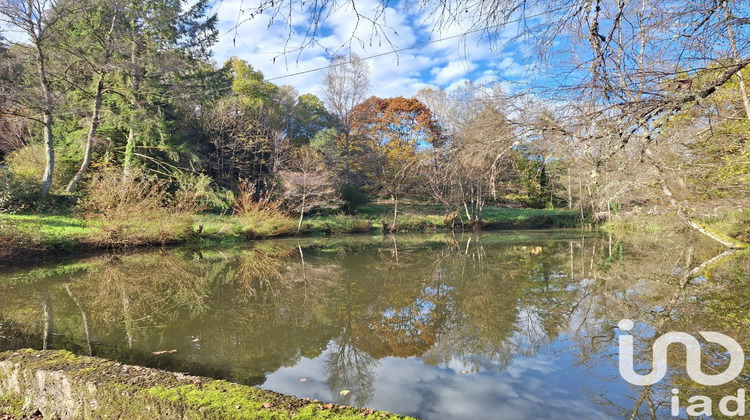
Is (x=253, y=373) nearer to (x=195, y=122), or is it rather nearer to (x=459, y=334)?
(x=459, y=334)

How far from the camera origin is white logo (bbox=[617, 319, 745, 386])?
3.40 metres

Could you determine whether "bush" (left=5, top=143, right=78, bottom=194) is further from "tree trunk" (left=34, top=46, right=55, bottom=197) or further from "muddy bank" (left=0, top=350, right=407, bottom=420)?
"muddy bank" (left=0, top=350, right=407, bottom=420)

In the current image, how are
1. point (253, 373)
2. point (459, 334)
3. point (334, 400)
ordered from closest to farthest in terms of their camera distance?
point (334, 400) < point (253, 373) < point (459, 334)

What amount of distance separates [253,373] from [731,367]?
4605 mm

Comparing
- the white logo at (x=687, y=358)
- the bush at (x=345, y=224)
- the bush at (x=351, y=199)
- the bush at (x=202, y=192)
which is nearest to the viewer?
the white logo at (x=687, y=358)

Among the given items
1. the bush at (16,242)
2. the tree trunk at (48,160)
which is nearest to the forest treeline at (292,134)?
the tree trunk at (48,160)

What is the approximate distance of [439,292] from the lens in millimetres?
7348

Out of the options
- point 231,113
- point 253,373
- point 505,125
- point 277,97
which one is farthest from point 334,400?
point 277,97

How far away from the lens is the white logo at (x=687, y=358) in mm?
3402

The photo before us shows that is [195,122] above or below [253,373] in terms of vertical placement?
above

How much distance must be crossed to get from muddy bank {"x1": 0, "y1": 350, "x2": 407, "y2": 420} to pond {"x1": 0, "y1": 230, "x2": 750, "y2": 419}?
4.55 feet

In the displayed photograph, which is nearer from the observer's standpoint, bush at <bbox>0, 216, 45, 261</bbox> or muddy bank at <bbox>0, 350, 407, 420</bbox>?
muddy bank at <bbox>0, 350, 407, 420</bbox>

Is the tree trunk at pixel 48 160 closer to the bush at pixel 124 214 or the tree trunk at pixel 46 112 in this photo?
the tree trunk at pixel 46 112

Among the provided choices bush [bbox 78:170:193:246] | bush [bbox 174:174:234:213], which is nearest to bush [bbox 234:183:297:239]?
bush [bbox 174:174:234:213]
